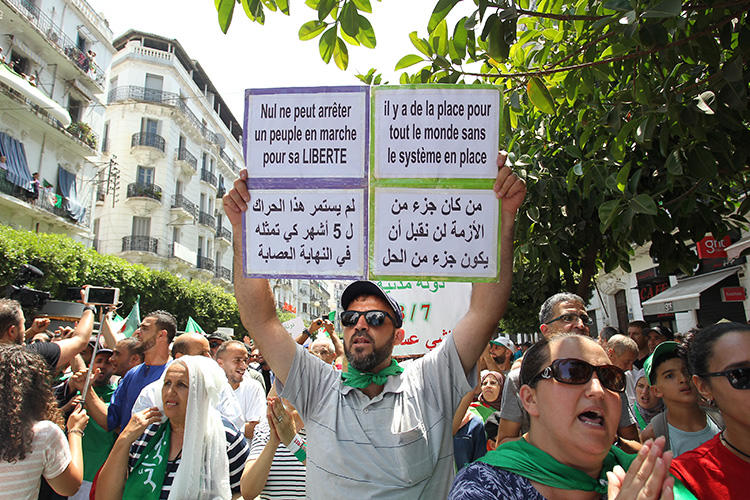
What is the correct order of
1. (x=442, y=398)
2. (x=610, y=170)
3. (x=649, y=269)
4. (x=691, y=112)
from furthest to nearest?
1. (x=649, y=269)
2. (x=610, y=170)
3. (x=691, y=112)
4. (x=442, y=398)

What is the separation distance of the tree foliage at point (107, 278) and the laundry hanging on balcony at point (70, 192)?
3813 mm

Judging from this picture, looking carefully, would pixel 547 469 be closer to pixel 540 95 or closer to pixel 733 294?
pixel 540 95

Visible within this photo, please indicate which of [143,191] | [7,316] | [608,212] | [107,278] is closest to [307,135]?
[608,212]

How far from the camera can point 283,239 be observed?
2441mm

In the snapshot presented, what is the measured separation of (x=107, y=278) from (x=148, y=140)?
18316mm

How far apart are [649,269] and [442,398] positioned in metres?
16.5

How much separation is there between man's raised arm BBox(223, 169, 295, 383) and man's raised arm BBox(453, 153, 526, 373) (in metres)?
0.80

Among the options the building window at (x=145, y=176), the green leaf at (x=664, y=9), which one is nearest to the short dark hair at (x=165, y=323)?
the green leaf at (x=664, y=9)

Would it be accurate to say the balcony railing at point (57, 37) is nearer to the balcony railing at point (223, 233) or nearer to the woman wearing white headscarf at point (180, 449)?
the balcony railing at point (223, 233)

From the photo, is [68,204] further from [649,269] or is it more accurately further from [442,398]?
[442,398]

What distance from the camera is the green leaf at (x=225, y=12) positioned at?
6.56 ft

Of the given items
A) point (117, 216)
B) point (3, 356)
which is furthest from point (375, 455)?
point (117, 216)

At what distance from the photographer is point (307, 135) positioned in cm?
246

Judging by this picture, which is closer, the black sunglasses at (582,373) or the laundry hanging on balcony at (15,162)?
the black sunglasses at (582,373)
